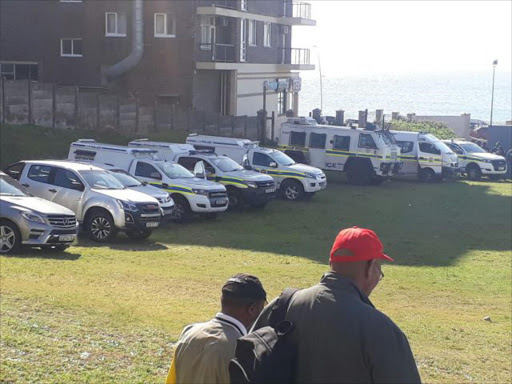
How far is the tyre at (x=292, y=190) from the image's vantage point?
29.4 m

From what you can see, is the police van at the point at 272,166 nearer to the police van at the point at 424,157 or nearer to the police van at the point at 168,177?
the police van at the point at 168,177

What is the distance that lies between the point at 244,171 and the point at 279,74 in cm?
2608

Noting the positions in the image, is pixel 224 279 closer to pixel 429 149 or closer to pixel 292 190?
pixel 292 190

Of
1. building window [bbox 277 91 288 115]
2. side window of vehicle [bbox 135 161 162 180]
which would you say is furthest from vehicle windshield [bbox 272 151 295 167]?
building window [bbox 277 91 288 115]

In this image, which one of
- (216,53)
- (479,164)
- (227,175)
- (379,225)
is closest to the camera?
(379,225)

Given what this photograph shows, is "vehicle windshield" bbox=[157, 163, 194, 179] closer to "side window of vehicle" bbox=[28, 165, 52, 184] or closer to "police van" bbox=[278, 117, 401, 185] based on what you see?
"side window of vehicle" bbox=[28, 165, 52, 184]

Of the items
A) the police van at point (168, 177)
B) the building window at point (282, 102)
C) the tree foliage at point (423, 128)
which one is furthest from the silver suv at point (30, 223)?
the tree foliage at point (423, 128)

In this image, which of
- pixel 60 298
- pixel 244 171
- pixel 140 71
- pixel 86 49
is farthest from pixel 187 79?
pixel 60 298

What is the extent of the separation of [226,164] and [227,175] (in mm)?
677

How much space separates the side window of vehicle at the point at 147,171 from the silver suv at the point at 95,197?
2783 mm

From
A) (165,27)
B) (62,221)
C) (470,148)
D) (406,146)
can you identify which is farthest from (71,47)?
(62,221)

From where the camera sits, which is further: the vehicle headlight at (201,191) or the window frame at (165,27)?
the window frame at (165,27)

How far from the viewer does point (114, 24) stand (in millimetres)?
43062

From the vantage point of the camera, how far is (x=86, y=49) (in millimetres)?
43250
